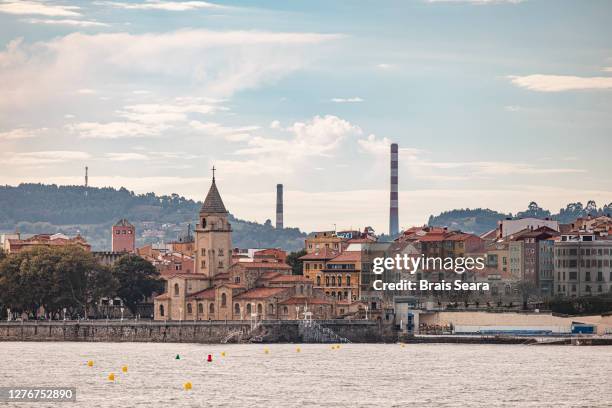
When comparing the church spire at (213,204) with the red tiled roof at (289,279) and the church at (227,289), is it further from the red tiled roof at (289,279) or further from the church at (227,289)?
the red tiled roof at (289,279)

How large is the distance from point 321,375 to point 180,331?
4353 centimetres

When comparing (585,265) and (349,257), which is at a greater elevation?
(585,265)

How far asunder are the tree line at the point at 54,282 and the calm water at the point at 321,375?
62.4ft

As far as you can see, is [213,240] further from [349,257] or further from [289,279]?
[349,257]

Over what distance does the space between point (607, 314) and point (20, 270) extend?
173 ft

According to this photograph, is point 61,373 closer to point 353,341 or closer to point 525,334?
point 353,341

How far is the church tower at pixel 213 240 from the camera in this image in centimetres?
15975

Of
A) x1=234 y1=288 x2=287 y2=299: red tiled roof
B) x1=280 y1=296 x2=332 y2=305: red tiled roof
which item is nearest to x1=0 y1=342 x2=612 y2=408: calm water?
x1=280 y1=296 x2=332 y2=305: red tiled roof

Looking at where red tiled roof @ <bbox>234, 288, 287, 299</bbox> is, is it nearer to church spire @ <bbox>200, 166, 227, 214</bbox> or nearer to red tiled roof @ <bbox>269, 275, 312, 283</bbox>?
red tiled roof @ <bbox>269, 275, 312, 283</bbox>

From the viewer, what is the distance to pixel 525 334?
151750 millimetres

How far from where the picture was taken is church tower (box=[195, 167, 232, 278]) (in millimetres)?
159750

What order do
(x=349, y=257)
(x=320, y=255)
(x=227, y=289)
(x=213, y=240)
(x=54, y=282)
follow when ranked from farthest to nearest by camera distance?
1. (x=320, y=255)
2. (x=349, y=257)
3. (x=213, y=240)
4. (x=54, y=282)
5. (x=227, y=289)

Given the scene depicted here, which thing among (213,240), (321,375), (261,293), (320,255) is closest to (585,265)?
(320,255)

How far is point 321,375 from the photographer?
106 metres
